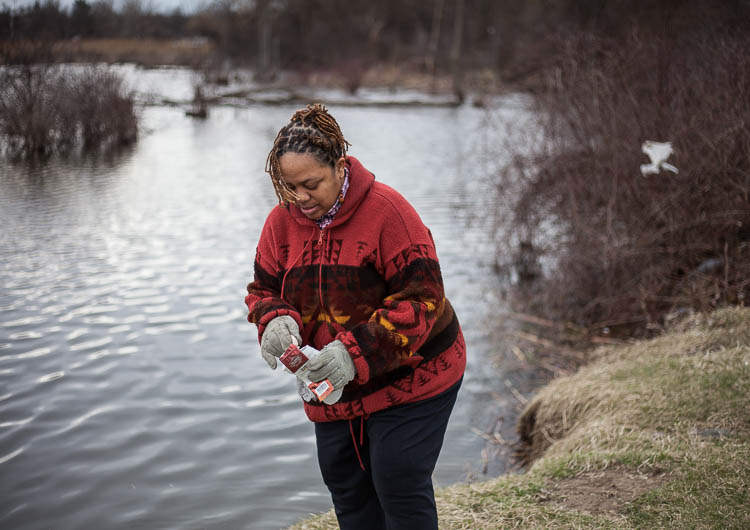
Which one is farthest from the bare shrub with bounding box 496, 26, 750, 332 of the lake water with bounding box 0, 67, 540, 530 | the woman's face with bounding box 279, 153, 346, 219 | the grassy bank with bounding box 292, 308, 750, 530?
the woman's face with bounding box 279, 153, 346, 219

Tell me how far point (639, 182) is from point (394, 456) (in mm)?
5349

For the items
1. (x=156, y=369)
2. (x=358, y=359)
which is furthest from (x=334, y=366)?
(x=156, y=369)

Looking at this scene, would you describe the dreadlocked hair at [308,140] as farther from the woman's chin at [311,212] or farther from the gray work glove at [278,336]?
the gray work glove at [278,336]

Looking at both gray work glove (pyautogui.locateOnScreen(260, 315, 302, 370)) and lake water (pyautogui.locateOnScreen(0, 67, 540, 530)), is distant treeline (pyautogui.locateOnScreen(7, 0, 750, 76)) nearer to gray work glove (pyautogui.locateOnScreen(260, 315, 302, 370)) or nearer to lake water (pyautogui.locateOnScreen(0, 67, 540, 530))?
lake water (pyautogui.locateOnScreen(0, 67, 540, 530))

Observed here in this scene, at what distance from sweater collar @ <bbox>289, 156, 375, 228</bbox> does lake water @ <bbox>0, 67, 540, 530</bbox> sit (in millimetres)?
2337

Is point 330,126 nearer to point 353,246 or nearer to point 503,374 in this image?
point 353,246

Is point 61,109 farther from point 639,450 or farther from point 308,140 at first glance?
point 308,140

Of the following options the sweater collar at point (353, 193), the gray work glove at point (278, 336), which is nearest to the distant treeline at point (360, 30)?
the sweater collar at point (353, 193)

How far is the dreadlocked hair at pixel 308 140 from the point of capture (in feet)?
7.21

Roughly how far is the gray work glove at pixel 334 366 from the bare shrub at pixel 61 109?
13452mm

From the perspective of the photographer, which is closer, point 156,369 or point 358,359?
point 358,359

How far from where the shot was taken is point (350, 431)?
2363 millimetres

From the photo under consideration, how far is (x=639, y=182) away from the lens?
6840 millimetres

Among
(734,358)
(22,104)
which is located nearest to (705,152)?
(734,358)
